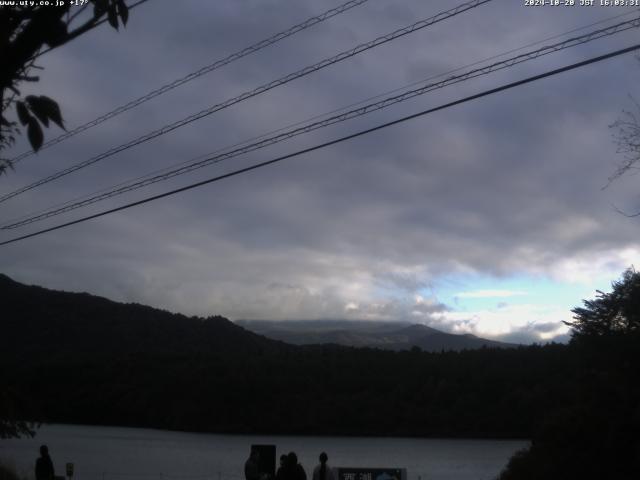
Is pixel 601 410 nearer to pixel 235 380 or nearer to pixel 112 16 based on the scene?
pixel 112 16

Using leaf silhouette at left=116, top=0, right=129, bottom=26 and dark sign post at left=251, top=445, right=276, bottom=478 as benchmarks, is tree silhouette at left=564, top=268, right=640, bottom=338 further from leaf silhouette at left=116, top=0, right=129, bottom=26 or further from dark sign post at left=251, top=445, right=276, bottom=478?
leaf silhouette at left=116, top=0, right=129, bottom=26

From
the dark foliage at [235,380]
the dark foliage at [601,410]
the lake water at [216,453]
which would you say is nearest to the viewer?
the dark foliage at [601,410]

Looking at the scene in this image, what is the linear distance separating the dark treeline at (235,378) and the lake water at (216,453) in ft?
10.2

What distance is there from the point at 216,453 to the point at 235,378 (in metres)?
31.1

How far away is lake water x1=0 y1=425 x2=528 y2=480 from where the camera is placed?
57.2 m

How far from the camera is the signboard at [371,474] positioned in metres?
16.8

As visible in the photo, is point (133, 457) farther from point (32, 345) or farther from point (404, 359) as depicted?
point (404, 359)

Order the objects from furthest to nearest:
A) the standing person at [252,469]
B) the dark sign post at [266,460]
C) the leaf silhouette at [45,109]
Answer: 1. the dark sign post at [266,460]
2. the standing person at [252,469]
3. the leaf silhouette at [45,109]

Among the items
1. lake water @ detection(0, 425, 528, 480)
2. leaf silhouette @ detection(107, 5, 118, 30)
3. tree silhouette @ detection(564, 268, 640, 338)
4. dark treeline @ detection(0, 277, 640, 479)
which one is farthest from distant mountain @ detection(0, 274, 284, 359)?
leaf silhouette @ detection(107, 5, 118, 30)

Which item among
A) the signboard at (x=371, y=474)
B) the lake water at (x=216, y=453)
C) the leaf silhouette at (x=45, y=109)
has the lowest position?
the lake water at (x=216, y=453)

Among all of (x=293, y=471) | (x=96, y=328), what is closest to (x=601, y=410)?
(x=293, y=471)

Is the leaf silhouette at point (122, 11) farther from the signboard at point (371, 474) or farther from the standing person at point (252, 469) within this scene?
the signboard at point (371, 474)

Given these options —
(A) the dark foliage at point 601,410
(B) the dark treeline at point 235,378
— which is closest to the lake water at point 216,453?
(B) the dark treeline at point 235,378

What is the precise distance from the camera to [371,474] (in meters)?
17.0
